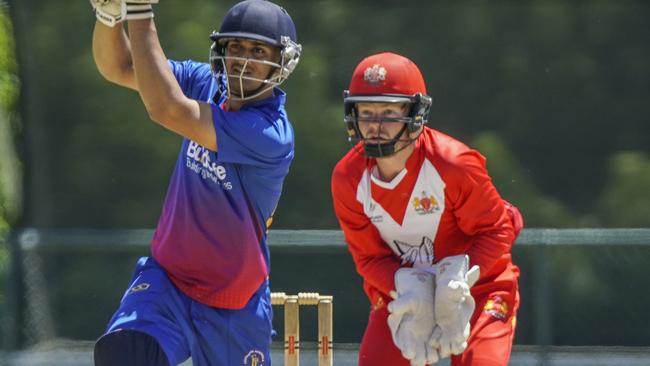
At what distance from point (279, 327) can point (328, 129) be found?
115cm

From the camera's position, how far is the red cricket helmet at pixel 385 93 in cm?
407

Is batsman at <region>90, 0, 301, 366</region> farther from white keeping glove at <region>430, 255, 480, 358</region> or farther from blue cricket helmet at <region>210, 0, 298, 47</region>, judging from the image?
white keeping glove at <region>430, 255, 480, 358</region>

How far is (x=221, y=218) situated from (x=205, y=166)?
0.59 ft

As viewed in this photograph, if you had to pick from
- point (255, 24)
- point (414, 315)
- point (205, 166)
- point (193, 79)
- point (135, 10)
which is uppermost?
point (135, 10)

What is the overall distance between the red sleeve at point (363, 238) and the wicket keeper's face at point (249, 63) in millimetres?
486

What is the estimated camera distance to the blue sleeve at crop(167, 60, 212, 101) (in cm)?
420

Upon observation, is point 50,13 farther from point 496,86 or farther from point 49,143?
point 496,86

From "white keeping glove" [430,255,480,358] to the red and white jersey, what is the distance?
131 mm

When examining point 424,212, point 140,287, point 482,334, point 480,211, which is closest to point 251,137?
point 140,287

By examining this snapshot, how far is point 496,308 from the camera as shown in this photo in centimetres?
426

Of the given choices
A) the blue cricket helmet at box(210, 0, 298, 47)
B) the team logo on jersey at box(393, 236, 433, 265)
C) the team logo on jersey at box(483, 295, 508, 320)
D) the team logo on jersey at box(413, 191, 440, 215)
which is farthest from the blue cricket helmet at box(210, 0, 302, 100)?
the team logo on jersey at box(483, 295, 508, 320)

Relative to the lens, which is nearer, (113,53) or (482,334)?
(113,53)

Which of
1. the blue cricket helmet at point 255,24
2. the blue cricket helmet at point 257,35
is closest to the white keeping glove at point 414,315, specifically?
the blue cricket helmet at point 257,35

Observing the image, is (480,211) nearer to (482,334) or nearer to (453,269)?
(453,269)
